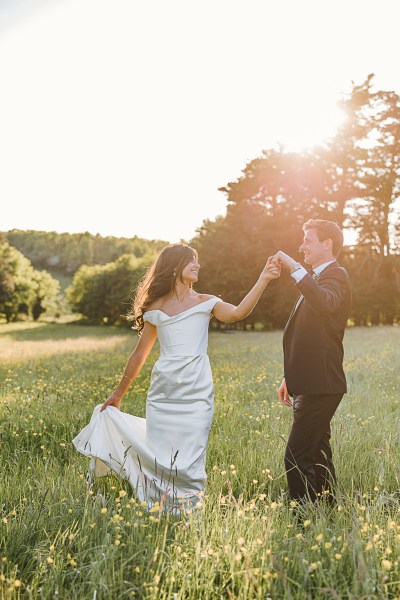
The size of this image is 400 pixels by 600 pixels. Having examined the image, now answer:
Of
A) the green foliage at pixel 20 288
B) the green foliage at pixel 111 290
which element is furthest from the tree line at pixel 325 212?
the green foliage at pixel 20 288

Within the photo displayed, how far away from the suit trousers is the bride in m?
0.77

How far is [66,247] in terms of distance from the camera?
133 metres

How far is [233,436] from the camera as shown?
694 centimetres

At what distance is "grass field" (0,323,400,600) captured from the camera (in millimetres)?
3053

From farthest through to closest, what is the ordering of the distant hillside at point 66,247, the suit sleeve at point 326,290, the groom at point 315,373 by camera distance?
the distant hillside at point 66,247
the groom at point 315,373
the suit sleeve at point 326,290

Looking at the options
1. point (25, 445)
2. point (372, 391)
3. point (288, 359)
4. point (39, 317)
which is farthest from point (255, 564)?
point (39, 317)

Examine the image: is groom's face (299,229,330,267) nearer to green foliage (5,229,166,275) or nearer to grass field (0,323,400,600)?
grass field (0,323,400,600)

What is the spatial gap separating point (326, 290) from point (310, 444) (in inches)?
51.3

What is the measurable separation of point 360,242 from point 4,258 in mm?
42686

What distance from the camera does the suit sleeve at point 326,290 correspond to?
4.43 meters

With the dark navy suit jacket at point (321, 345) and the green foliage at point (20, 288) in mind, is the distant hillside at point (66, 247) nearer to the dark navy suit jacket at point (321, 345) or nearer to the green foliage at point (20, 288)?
the green foliage at point (20, 288)

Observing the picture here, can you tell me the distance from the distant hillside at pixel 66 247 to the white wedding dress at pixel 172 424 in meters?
112

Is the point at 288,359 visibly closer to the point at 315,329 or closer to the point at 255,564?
the point at 315,329

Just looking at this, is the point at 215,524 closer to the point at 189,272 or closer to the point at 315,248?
the point at 189,272
